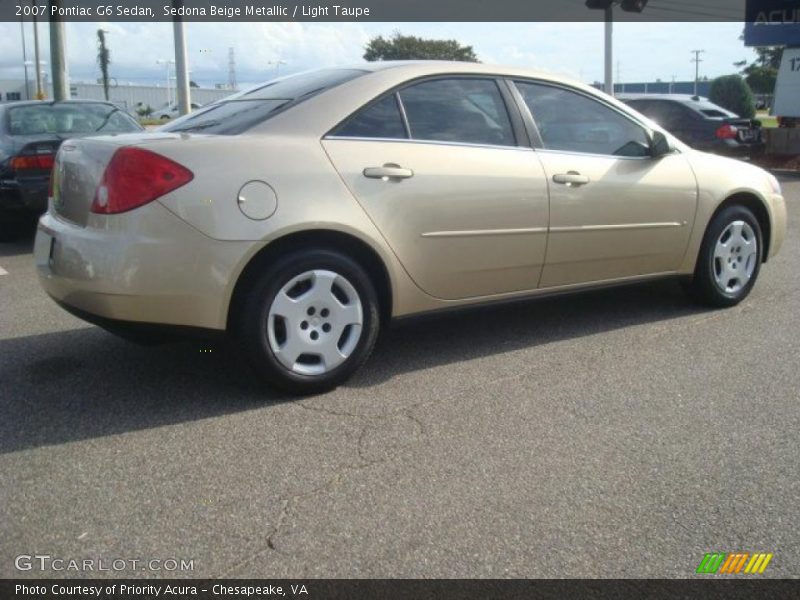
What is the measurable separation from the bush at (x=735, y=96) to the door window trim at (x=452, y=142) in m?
31.8

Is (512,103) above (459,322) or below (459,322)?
above

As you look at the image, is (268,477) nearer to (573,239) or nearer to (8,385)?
(8,385)

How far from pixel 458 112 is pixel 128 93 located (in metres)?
92.9

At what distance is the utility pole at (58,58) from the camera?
48.4 feet

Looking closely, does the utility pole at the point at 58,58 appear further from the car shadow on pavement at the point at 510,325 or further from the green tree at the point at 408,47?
the green tree at the point at 408,47

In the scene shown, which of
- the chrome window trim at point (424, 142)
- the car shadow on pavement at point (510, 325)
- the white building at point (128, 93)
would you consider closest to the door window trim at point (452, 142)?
the chrome window trim at point (424, 142)

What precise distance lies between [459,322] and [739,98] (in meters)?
32.2

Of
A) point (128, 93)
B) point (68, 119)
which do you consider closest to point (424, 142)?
point (68, 119)

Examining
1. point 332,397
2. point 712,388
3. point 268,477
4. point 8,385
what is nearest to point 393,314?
point 332,397

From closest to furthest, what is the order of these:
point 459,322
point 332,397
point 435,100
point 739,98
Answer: point 332,397 → point 435,100 → point 459,322 → point 739,98

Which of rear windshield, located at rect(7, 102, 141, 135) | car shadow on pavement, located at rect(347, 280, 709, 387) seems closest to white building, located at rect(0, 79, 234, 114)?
rear windshield, located at rect(7, 102, 141, 135)

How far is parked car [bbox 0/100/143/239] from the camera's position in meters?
7.81

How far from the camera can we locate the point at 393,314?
4.15 metres
